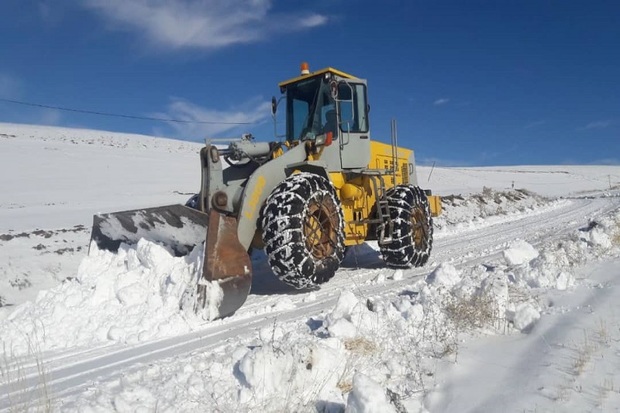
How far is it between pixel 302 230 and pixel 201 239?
44.9 inches

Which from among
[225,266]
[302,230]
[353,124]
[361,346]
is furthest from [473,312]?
[353,124]

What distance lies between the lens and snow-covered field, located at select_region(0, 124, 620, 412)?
2.96 meters

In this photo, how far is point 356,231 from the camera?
739 cm

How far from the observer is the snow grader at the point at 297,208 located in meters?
5.43

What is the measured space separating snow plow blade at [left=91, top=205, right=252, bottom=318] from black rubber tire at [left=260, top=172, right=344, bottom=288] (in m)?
0.36

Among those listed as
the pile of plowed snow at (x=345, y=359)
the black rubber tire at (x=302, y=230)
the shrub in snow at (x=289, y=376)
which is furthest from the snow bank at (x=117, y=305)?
the shrub in snow at (x=289, y=376)

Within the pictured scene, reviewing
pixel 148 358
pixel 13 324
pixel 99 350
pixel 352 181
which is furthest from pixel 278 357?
pixel 352 181

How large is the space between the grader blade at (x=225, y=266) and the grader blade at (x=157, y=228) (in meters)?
0.40

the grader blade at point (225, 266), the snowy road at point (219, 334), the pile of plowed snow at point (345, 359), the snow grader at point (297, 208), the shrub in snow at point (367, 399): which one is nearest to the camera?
the shrub in snow at point (367, 399)

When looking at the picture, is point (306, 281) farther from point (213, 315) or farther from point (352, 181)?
point (352, 181)

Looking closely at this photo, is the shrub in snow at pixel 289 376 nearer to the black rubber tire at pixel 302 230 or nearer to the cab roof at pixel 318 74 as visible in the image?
the black rubber tire at pixel 302 230

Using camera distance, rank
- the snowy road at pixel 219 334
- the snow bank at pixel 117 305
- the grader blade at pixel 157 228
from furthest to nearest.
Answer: the grader blade at pixel 157 228, the snow bank at pixel 117 305, the snowy road at pixel 219 334

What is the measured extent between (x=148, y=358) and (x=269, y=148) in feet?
12.3

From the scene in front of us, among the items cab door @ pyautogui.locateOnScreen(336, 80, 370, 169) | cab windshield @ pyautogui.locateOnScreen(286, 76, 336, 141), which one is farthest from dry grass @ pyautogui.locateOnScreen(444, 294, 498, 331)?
cab windshield @ pyautogui.locateOnScreen(286, 76, 336, 141)
